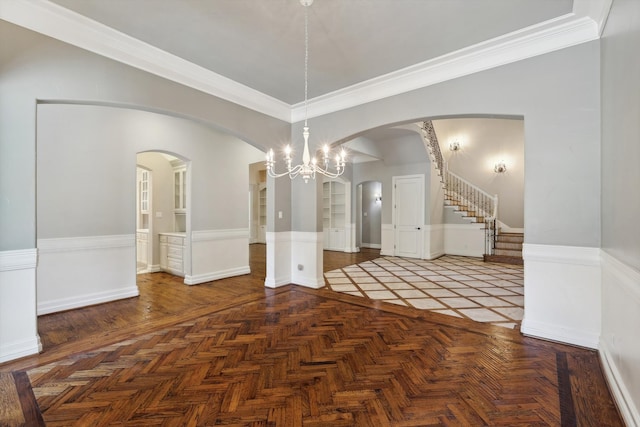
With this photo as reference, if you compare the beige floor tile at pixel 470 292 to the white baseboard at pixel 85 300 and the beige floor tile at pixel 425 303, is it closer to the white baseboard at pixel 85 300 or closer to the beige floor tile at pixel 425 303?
the beige floor tile at pixel 425 303

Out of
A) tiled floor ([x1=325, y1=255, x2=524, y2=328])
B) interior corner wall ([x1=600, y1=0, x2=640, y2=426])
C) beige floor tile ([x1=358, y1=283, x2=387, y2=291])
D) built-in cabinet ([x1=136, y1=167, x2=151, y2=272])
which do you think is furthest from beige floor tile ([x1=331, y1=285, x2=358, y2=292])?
built-in cabinet ([x1=136, y1=167, x2=151, y2=272])

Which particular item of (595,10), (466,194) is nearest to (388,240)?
(466,194)

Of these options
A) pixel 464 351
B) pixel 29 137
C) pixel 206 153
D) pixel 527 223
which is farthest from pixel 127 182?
pixel 527 223

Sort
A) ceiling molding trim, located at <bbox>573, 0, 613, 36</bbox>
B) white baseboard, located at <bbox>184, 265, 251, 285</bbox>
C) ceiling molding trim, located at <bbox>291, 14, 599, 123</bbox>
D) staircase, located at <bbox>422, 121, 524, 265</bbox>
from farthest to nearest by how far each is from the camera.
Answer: staircase, located at <bbox>422, 121, 524, 265</bbox>, white baseboard, located at <bbox>184, 265, 251, 285</bbox>, ceiling molding trim, located at <bbox>291, 14, 599, 123</bbox>, ceiling molding trim, located at <bbox>573, 0, 613, 36</bbox>

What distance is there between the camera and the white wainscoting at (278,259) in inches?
184

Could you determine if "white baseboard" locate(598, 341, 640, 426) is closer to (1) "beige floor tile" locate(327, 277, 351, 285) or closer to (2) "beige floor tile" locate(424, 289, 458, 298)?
(2) "beige floor tile" locate(424, 289, 458, 298)

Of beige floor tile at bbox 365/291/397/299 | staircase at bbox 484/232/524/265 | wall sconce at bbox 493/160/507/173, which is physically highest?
wall sconce at bbox 493/160/507/173

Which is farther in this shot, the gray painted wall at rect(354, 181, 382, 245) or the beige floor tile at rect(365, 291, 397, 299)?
the gray painted wall at rect(354, 181, 382, 245)

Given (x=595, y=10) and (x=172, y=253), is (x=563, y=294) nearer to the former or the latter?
(x=595, y=10)

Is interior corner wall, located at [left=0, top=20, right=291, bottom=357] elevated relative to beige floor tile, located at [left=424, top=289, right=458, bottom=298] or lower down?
elevated

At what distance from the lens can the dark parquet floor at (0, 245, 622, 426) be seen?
175cm

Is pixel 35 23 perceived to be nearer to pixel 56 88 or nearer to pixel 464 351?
pixel 56 88

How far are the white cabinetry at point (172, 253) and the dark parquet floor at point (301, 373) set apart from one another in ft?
6.47

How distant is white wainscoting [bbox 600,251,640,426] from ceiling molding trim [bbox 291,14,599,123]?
2012 millimetres
